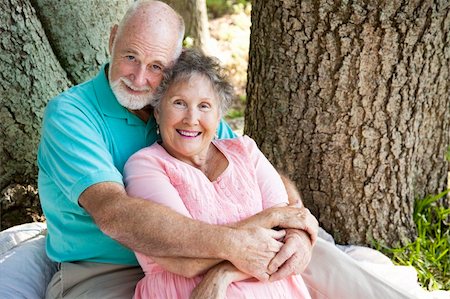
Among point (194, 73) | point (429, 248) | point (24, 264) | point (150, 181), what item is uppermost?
point (194, 73)

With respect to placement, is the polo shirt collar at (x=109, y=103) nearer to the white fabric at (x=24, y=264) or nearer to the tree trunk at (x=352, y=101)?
the white fabric at (x=24, y=264)

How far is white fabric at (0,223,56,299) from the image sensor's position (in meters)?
2.96

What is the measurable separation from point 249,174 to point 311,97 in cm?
86

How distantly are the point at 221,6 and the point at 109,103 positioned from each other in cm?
590

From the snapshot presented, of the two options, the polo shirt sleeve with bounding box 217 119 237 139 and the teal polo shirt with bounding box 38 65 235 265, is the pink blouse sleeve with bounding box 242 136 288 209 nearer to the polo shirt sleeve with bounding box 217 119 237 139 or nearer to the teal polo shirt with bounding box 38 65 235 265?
the polo shirt sleeve with bounding box 217 119 237 139

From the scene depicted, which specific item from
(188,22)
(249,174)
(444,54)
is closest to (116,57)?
(249,174)

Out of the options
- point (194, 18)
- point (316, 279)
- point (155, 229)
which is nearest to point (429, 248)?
point (316, 279)

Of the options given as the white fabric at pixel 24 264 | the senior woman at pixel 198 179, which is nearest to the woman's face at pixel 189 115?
the senior woman at pixel 198 179

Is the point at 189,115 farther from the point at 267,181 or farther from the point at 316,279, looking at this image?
the point at 316,279

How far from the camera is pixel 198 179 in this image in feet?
8.70

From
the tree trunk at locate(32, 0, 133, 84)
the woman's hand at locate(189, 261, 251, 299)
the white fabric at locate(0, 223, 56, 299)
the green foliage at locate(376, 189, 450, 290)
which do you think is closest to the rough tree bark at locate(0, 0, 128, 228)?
the tree trunk at locate(32, 0, 133, 84)

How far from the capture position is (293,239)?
2594mm

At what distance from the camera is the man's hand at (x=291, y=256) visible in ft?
8.32

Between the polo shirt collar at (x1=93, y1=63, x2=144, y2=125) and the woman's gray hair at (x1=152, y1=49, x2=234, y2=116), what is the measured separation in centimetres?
13
